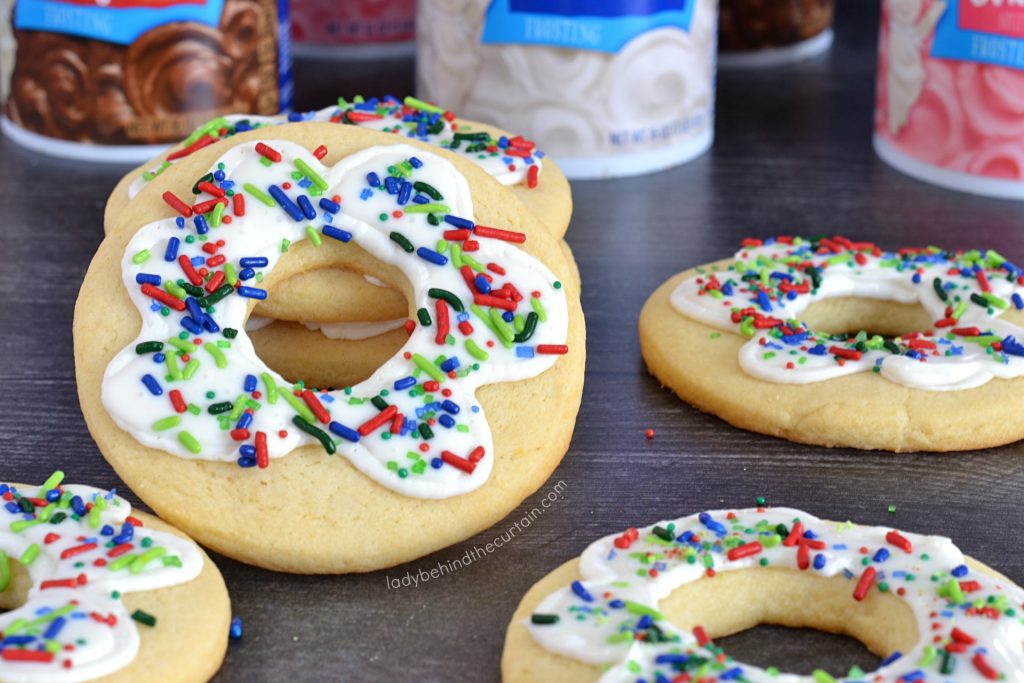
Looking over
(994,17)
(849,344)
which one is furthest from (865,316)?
(994,17)

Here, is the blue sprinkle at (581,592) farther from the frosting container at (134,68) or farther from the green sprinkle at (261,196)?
the frosting container at (134,68)

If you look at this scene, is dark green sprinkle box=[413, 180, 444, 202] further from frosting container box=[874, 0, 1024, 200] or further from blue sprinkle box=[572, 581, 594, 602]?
frosting container box=[874, 0, 1024, 200]

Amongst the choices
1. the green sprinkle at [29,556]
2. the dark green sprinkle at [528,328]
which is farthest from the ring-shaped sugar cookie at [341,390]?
the green sprinkle at [29,556]

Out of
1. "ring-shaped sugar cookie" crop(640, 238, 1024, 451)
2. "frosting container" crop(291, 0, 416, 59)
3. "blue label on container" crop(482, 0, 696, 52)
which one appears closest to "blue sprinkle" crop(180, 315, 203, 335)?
"ring-shaped sugar cookie" crop(640, 238, 1024, 451)

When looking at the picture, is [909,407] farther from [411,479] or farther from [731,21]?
[731,21]

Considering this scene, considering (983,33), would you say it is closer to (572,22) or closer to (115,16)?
(572,22)

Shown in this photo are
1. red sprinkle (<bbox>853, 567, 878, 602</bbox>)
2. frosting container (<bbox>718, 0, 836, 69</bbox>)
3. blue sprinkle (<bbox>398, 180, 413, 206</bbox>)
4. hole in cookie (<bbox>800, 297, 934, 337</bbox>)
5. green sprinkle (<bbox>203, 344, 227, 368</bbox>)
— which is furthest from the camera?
frosting container (<bbox>718, 0, 836, 69</bbox>)
